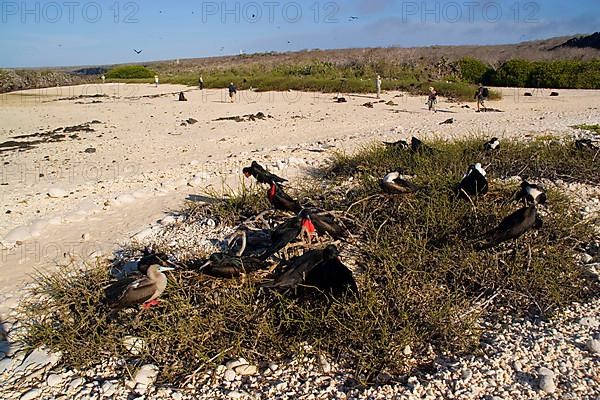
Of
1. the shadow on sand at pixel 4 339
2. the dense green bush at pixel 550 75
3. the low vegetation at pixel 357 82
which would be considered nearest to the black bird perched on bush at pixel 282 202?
the shadow on sand at pixel 4 339

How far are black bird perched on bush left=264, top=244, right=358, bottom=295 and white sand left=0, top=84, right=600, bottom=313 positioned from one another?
6.82 ft

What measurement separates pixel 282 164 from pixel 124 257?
111 inches

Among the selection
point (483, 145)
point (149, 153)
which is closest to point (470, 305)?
point (483, 145)

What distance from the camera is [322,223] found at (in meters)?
3.33

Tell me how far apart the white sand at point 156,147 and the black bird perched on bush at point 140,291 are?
1.22 metres

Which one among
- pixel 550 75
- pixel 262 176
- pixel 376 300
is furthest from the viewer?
pixel 550 75

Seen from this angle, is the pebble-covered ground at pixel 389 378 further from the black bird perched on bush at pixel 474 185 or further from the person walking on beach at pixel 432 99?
the person walking on beach at pixel 432 99

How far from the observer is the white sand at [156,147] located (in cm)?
484

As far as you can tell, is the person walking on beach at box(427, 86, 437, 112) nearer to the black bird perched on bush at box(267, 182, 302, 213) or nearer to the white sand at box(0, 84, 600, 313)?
the white sand at box(0, 84, 600, 313)

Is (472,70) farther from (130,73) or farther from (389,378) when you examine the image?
(130,73)

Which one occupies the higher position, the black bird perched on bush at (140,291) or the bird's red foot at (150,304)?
the black bird perched on bush at (140,291)

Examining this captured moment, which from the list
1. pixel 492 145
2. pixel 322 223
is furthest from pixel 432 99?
pixel 322 223

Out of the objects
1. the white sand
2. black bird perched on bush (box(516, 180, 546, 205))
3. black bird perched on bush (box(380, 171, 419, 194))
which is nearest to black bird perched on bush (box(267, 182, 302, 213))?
black bird perched on bush (box(380, 171, 419, 194))

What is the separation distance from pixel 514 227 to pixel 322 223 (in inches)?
49.0
